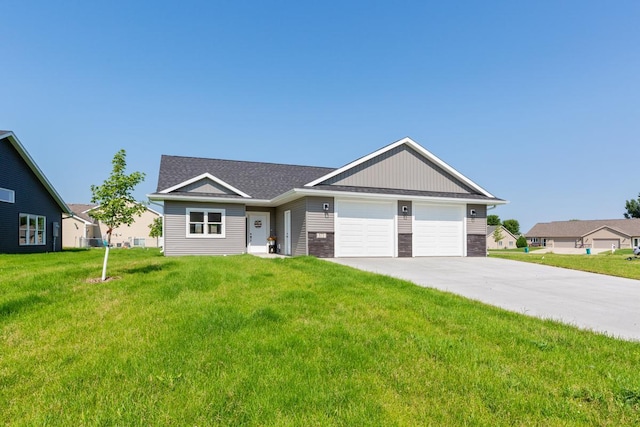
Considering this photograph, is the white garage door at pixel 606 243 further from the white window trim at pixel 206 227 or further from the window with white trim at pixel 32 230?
the window with white trim at pixel 32 230

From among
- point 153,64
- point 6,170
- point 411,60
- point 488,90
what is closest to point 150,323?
point 153,64

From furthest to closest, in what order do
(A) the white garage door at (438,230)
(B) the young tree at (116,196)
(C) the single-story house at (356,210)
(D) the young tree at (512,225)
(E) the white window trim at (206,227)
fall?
(D) the young tree at (512,225), (E) the white window trim at (206,227), (A) the white garage door at (438,230), (C) the single-story house at (356,210), (B) the young tree at (116,196)

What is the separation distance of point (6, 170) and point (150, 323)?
19566mm

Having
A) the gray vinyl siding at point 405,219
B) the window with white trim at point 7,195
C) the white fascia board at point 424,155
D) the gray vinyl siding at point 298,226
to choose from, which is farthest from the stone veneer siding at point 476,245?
the window with white trim at point 7,195

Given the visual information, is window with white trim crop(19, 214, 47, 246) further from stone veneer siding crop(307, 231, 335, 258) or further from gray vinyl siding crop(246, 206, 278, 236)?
stone veneer siding crop(307, 231, 335, 258)

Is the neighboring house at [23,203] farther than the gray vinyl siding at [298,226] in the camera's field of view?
Yes

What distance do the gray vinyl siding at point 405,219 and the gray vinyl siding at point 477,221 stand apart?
338 centimetres

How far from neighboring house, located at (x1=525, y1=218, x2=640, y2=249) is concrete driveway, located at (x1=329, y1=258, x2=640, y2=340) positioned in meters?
64.3

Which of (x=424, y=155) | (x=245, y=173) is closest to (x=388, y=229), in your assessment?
(x=424, y=155)

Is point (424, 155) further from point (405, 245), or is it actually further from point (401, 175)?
point (405, 245)

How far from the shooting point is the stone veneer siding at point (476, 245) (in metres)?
16.5

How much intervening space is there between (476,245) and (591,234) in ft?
202

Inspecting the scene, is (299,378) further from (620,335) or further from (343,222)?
(343,222)

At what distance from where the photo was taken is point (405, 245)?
15.5 metres
